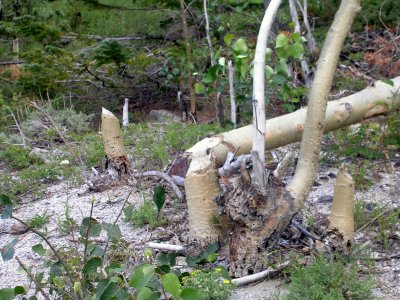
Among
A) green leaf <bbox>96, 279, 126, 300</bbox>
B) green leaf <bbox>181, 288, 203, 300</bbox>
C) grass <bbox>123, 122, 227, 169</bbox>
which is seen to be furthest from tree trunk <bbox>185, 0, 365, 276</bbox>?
grass <bbox>123, 122, 227, 169</bbox>

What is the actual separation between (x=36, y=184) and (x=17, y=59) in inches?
191

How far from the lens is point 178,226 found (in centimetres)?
404

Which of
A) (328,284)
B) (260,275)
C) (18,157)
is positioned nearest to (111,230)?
(260,275)

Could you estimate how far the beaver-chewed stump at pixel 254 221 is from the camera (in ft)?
10.9

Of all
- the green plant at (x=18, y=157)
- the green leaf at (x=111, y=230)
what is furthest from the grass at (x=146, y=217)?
the green plant at (x=18, y=157)

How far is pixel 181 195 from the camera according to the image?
4391 millimetres

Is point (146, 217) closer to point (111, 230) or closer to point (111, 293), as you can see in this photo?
point (111, 230)

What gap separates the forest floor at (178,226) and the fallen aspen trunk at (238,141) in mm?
223

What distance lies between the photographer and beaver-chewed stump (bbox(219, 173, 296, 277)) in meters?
3.32

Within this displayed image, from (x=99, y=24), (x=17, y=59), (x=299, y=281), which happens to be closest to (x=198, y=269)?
(x=299, y=281)

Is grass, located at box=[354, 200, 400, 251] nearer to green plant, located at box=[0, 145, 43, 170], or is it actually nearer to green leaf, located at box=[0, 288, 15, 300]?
green leaf, located at box=[0, 288, 15, 300]

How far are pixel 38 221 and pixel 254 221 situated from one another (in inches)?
66.8

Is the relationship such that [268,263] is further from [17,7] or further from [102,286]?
[17,7]

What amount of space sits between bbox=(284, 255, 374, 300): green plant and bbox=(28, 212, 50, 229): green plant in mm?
1952
